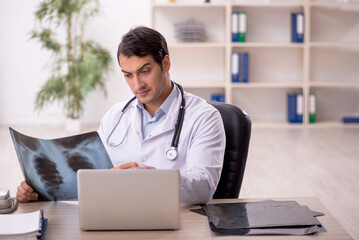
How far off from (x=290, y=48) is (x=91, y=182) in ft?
18.2

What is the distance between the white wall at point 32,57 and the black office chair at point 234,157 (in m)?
4.39

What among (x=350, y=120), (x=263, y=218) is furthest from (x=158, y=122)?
(x=350, y=120)

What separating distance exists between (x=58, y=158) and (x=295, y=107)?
5032 mm

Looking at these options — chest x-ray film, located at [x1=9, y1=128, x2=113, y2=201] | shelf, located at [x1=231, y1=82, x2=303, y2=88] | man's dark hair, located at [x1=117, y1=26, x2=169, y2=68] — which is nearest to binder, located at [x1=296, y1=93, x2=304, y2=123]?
shelf, located at [x1=231, y1=82, x2=303, y2=88]

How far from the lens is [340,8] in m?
6.58

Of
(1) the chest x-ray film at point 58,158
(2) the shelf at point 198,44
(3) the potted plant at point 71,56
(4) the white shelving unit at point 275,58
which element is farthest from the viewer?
(4) the white shelving unit at point 275,58

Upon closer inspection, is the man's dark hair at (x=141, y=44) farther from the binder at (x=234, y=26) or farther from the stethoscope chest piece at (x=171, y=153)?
Result: the binder at (x=234, y=26)

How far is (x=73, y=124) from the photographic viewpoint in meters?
6.12

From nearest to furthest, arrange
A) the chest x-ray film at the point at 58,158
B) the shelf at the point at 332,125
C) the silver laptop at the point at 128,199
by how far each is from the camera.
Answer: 1. the silver laptop at the point at 128,199
2. the chest x-ray film at the point at 58,158
3. the shelf at the point at 332,125

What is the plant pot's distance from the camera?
6105 mm

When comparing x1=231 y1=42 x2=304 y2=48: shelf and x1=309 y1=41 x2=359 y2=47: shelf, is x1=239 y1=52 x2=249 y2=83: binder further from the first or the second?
x1=309 y1=41 x2=359 y2=47: shelf

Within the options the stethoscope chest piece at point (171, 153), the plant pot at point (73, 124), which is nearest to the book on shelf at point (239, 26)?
the plant pot at point (73, 124)

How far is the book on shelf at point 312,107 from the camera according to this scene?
640cm

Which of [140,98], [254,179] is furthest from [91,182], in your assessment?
[254,179]
